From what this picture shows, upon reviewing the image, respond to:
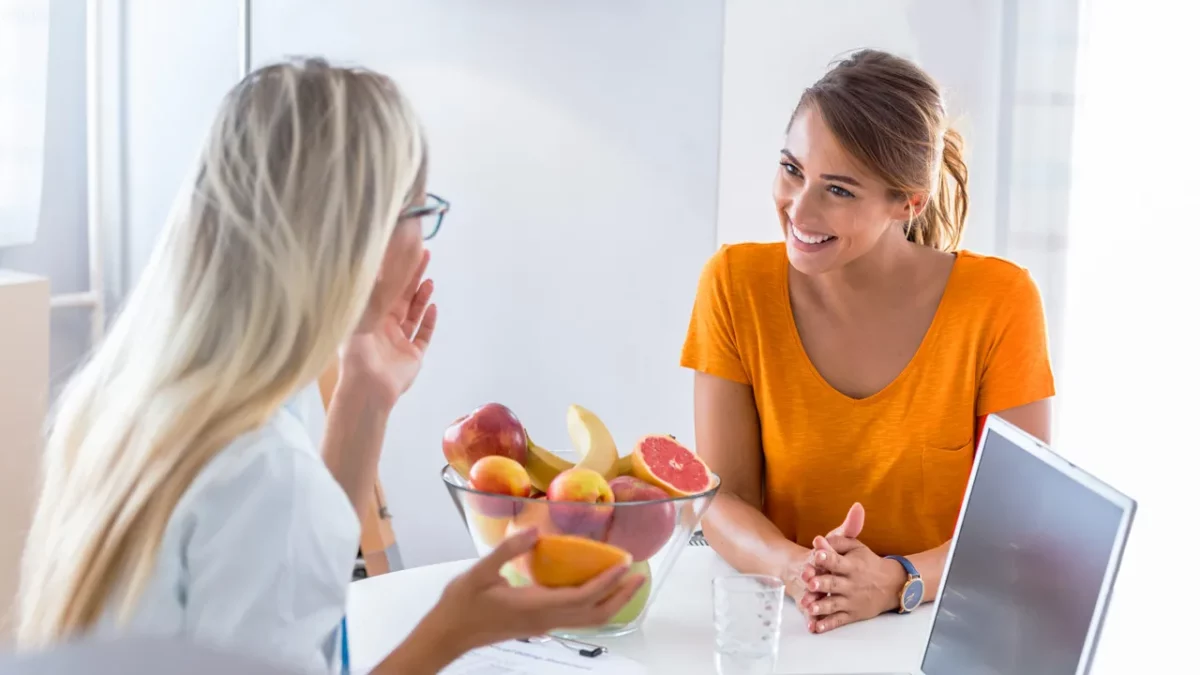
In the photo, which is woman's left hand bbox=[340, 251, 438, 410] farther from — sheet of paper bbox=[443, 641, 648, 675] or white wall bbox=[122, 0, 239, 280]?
white wall bbox=[122, 0, 239, 280]

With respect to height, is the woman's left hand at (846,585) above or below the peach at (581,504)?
below

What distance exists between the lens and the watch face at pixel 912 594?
141 cm

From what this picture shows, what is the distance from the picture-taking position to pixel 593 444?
1.30m

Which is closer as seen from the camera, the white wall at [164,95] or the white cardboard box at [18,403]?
the white cardboard box at [18,403]

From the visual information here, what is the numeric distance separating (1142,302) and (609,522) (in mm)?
2202

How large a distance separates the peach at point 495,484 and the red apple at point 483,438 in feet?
0.22

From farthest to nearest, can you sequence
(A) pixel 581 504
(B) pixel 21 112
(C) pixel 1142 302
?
(C) pixel 1142 302 → (B) pixel 21 112 → (A) pixel 581 504

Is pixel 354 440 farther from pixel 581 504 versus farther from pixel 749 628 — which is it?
pixel 749 628

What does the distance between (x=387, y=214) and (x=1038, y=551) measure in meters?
0.63

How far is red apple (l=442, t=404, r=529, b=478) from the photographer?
129cm

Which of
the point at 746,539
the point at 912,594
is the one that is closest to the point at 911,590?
the point at 912,594

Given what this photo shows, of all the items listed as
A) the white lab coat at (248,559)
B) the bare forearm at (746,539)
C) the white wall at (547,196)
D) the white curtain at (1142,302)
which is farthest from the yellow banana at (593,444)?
the white wall at (547,196)

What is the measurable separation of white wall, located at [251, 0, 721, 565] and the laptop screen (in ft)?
6.77

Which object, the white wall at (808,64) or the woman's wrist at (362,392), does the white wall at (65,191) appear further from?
the woman's wrist at (362,392)
